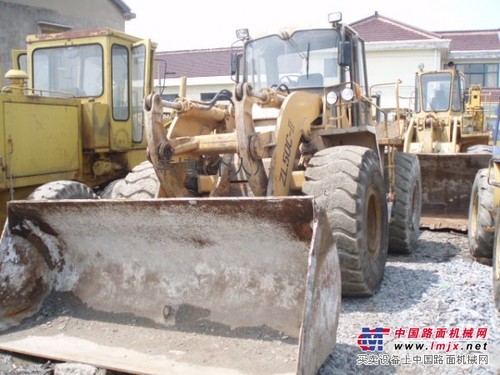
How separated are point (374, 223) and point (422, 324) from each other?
1.41 meters

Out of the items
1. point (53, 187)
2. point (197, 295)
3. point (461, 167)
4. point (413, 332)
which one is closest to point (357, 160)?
point (413, 332)

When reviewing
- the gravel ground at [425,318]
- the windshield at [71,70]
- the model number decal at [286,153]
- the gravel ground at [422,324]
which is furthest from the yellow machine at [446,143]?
the windshield at [71,70]

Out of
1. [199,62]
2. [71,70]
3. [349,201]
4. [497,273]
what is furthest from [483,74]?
[349,201]

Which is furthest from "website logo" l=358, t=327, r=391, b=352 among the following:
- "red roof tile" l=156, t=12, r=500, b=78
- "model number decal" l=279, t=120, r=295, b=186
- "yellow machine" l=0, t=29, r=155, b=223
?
"red roof tile" l=156, t=12, r=500, b=78

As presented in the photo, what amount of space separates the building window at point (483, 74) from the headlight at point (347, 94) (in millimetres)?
29450

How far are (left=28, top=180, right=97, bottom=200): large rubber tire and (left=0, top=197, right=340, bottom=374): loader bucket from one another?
4.61ft

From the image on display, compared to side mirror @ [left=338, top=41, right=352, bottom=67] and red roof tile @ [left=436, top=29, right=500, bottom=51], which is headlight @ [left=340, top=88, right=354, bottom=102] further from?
red roof tile @ [left=436, top=29, right=500, bottom=51]

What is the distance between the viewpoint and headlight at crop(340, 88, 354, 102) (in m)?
5.67

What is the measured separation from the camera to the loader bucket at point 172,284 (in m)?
3.57

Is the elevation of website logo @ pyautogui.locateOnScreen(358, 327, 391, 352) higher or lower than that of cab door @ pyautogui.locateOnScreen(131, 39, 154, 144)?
lower

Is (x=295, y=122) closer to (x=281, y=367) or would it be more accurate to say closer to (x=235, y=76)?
(x=235, y=76)

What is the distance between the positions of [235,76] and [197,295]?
3.31m

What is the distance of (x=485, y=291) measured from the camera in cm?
532

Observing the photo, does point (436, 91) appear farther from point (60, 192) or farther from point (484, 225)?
point (60, 192)
